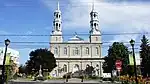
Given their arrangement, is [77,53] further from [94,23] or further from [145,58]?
[145,58]

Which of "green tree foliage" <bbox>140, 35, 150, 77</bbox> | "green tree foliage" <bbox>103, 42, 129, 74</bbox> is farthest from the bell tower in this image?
"green tree foliage" <bbox>140, 35, 150, 77</bbox>

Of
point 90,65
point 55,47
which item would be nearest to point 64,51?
point 55,47

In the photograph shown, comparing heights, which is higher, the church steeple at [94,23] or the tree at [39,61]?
the church steeple at [94,23]

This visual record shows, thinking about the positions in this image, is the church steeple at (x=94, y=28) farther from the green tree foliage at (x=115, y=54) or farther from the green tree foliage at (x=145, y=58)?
the green tree foliage at (x=145, y=58)

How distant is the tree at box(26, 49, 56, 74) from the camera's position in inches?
4577

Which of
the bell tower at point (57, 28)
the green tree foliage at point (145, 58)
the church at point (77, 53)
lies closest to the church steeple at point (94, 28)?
the church at point (77, 53)

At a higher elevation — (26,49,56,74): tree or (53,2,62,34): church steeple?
(53,2,62,34): church steeple

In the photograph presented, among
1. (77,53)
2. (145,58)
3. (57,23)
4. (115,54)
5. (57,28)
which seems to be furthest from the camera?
(77,53)

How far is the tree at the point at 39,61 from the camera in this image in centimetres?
11625

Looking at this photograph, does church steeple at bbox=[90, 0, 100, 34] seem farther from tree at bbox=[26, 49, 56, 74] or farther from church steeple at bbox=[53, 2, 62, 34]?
tree at bbox=[26, 49, 56, 74]

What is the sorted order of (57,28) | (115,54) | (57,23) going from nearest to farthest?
(115,54) → (57,23) → (57,28)

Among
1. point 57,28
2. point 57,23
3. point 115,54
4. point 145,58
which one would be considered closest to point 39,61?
point 57,28

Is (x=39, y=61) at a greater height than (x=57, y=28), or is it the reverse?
(x=57, y=28)

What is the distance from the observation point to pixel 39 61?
117 meters
